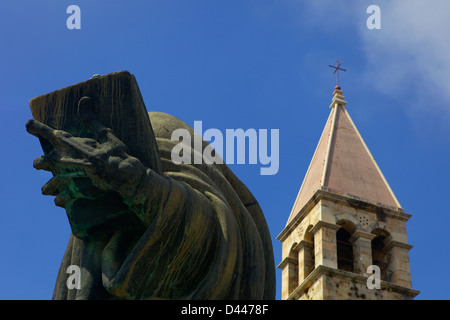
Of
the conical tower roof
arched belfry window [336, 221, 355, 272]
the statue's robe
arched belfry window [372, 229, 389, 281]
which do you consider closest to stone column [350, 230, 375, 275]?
arched belfry window [336, 221, 355, 272]

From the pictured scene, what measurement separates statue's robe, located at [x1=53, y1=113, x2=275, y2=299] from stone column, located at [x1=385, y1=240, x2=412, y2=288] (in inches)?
1289

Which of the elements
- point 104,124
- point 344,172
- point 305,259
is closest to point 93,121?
point 104,124

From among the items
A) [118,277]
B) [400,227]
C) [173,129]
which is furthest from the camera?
[400,227]

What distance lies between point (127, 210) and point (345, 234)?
33864mm

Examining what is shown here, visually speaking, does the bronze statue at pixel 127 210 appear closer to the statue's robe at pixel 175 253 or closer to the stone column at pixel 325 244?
the statue's robe at pixel 175 253

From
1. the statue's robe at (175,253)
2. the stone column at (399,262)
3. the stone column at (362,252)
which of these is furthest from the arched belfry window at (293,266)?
the statue's robe at (175,253)

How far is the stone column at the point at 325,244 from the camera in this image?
3462cm

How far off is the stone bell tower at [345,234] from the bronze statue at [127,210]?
30.4 meters

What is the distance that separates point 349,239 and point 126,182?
110 feet

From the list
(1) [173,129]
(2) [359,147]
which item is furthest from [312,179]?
(1) [173,129]

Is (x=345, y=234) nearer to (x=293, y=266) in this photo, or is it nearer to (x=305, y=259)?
(x=305, y=259)

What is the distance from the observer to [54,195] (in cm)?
391

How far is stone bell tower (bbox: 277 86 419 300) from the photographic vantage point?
114 ft
